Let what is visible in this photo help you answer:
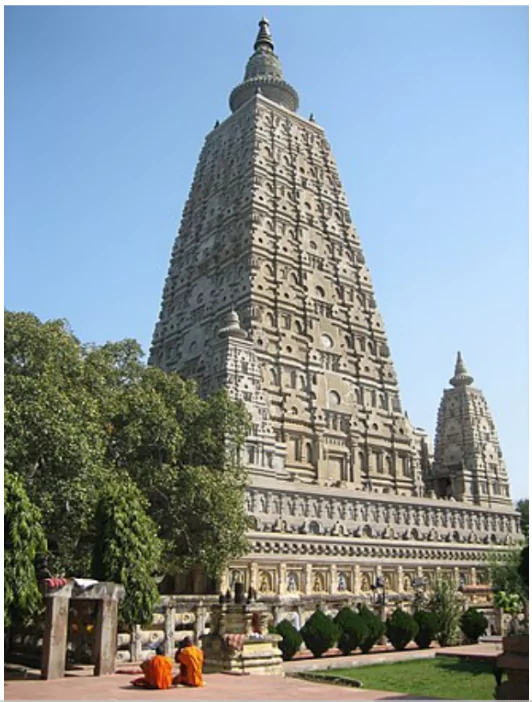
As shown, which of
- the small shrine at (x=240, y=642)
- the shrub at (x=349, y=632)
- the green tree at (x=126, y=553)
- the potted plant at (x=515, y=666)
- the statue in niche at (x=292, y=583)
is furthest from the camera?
the statue in niche at (x=292, y=583)

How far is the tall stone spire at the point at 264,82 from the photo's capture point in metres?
60.0

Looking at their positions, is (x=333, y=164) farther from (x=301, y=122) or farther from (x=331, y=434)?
(x=331, y=434)

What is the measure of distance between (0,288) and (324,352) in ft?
127

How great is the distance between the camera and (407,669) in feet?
74.4

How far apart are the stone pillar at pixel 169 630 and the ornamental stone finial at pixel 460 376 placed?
41324 mm

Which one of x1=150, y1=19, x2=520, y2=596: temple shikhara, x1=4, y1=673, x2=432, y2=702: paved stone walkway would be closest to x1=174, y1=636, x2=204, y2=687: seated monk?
x1=4, y1=673, x2=432, y2=702: paved stone walkway

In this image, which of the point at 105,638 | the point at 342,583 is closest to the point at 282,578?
the point at 342,583

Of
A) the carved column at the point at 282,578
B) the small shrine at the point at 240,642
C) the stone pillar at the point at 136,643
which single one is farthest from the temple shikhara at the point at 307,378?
the small shrine at the point at 240,642

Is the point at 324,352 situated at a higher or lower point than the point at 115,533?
higher

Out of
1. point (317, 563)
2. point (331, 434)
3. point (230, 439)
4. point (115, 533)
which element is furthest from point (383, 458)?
point (115, 533)

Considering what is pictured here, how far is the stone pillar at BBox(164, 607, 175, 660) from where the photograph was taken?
22.1 meters

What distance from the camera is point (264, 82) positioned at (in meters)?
59.9

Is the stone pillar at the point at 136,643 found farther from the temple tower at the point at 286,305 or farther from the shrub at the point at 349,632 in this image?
the temple tower at the point at 286,305

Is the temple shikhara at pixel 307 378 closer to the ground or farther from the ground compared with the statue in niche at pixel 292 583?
farther from the ground
